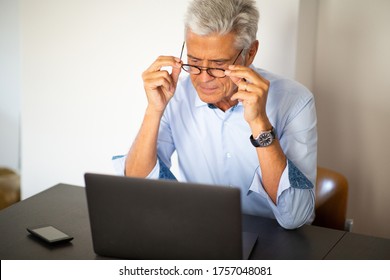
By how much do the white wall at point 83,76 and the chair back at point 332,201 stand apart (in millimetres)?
1077

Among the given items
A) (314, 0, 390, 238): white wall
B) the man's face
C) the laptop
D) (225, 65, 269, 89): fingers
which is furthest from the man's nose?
(314, 0, 390, 238): white wall

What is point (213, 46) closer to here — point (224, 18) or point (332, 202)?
point (224, 18)

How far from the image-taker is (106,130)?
9.78 feet

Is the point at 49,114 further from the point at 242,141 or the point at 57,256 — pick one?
the point at 57,256

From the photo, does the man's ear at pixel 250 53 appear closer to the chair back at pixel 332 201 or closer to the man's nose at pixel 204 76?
the man's nose at pixel 204 76

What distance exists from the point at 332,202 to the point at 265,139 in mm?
501

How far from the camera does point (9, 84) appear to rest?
146 inches

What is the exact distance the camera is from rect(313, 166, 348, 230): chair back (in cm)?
197

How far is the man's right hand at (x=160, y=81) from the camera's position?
5.84 feet

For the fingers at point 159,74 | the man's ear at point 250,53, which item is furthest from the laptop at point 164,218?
the man's ear at point 250,53

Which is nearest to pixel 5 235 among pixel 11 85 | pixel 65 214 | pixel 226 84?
pixel 65 214

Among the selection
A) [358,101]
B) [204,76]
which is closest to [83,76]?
[204,76]

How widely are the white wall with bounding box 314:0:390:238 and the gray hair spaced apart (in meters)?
0.88

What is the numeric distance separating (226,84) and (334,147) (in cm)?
107
